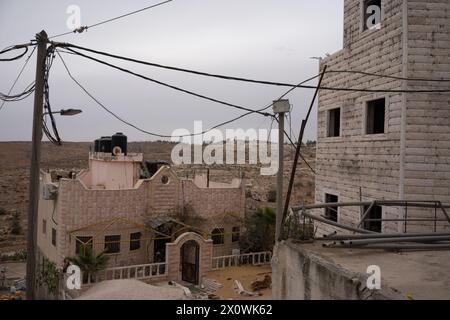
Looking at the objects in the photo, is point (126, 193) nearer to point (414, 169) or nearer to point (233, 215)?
point (233, 215)

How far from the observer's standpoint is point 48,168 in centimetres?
4359

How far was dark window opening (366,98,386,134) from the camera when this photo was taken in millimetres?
12250

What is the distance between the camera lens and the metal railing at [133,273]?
16062 mm

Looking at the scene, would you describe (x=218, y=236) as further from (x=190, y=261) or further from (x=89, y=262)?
(x=89, y=262)

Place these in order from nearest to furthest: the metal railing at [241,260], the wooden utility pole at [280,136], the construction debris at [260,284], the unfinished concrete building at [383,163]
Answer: the unfinished concrete building at [383,163] → the wooden utility pole at [280,136] → the construction debris at [260,284] → the metal railing at [241,260]

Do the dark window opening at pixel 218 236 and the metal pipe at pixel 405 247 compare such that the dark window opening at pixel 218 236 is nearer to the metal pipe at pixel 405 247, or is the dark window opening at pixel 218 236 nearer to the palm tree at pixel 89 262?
the palm tree at pixel 89 262

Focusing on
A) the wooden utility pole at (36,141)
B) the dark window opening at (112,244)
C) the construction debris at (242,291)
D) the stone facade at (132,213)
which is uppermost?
the wooden utility pole at (36,141)

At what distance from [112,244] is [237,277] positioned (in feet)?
18.8

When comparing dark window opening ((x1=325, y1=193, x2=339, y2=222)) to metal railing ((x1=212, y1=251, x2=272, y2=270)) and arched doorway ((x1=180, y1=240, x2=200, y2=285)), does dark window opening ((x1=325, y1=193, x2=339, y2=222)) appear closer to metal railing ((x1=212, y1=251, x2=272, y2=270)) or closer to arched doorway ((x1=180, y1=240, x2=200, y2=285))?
arched doorway ((x1=180, y1=240, x2=200, y2=285))

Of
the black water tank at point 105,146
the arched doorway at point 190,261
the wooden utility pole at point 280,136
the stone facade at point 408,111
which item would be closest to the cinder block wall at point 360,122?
the stone facade at point 408,111

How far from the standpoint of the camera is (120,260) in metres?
17.6

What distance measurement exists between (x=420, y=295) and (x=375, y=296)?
75 centimetres

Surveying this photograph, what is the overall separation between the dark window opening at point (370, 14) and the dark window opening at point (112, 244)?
42.4ft

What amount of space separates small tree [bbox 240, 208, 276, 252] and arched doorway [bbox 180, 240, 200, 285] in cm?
350
